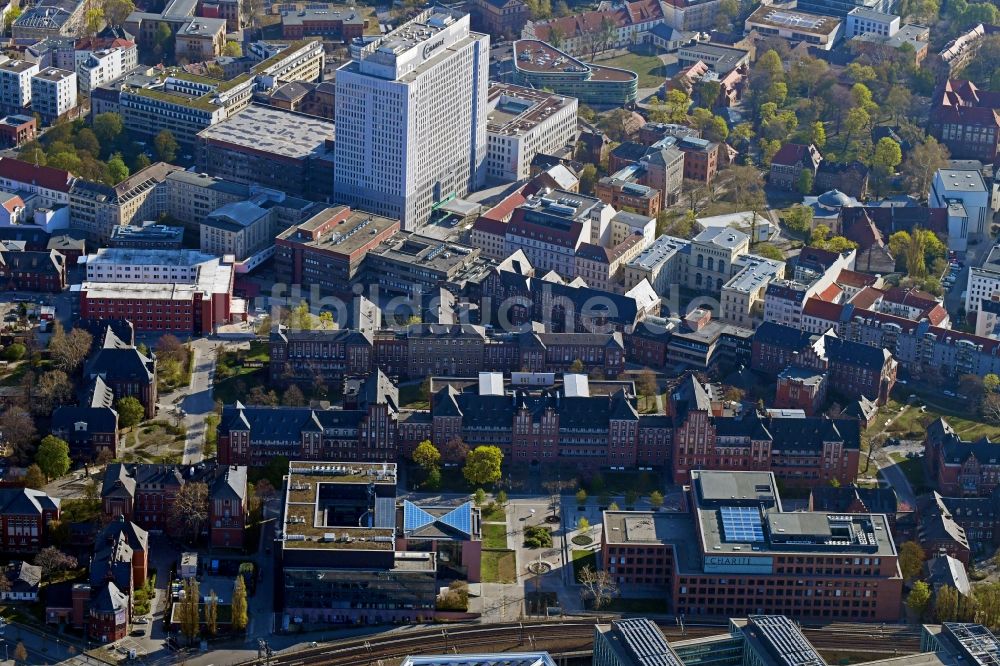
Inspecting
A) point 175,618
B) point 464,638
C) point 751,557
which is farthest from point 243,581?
point 751,557

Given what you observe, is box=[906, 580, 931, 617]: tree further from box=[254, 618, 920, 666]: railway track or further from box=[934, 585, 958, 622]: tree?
box=[254, 618, 920, 666]: railway track

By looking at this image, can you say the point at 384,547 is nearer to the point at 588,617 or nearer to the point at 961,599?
the point at 588,617

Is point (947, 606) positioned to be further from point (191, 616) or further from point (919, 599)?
point (191, 616)

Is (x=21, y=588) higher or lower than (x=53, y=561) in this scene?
lower

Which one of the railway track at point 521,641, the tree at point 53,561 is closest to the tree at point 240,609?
the railway track at point 521,641

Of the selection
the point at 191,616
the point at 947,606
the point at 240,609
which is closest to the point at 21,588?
the point at 191,616

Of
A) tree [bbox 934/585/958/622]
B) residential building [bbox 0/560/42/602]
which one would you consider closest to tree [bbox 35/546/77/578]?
residential building [bbox 0/560/42/602]
